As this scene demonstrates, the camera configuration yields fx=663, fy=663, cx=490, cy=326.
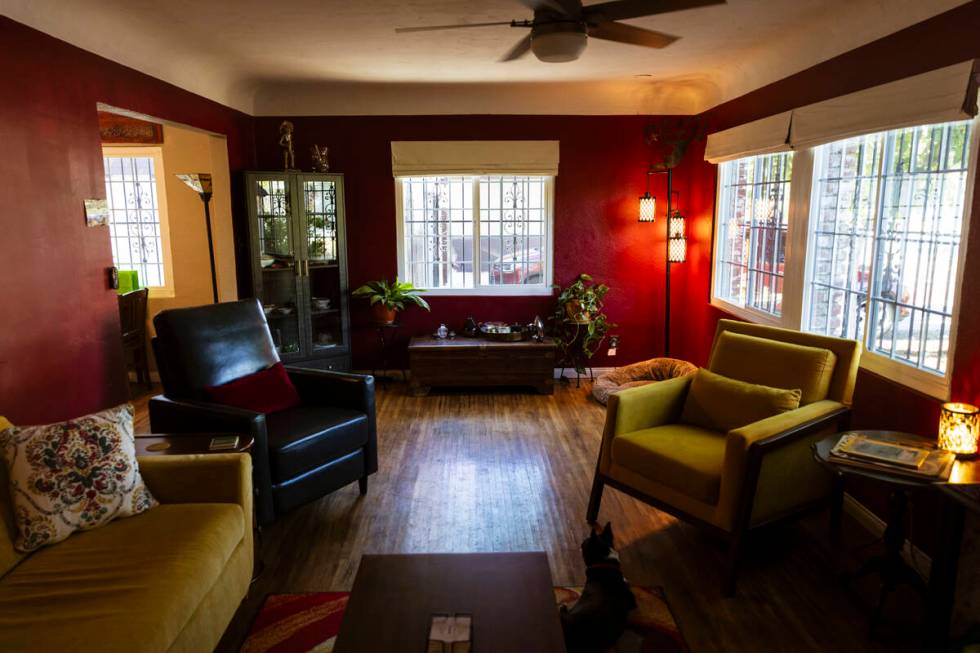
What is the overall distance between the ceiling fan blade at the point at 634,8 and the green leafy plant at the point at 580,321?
10.2 ft

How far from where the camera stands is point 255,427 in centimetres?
281

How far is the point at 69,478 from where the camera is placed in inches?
83.6

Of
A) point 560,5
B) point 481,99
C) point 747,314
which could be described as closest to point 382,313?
point 481,99

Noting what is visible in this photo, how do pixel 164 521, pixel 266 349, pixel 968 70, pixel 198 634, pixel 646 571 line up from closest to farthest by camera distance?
pixel 198 634 → pixel 164 521 → pixel 968 70 → pixel 646 571 → pixel 266 349

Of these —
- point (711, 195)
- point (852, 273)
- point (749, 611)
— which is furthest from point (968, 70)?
point (711, 195)

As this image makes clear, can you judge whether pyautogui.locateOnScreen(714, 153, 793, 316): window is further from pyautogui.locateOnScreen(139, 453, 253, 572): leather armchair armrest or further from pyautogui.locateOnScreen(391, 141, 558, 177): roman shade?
pyautogui.locateOnScreen(139, 453, 253, 572): leather armchair armrest

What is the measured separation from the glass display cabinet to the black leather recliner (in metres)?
1.67

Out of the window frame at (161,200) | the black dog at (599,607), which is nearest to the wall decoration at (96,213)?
the window frame at (161,200)

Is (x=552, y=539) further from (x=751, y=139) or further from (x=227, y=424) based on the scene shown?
(x=751, y=139)

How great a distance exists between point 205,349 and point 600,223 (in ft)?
11.8

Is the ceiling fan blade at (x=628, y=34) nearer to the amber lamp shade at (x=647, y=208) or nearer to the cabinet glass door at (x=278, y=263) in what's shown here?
the amber lamp shade at (x=647, y=208)

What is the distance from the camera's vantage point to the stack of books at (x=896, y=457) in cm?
225

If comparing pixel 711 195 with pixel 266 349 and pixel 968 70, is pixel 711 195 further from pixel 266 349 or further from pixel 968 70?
pixel 266 349

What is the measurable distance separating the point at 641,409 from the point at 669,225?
2809 mm
